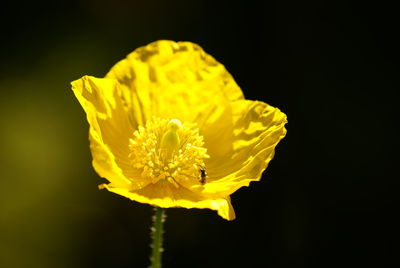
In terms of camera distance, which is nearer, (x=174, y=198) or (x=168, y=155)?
(x=174, y=198)

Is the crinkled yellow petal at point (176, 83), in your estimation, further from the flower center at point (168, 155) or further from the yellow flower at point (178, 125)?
the flower center at point (168, 155)

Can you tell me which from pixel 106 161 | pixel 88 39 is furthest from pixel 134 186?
pixel 88 39

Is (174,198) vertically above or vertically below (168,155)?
below

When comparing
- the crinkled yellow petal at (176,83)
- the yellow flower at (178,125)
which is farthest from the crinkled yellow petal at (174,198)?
the crinkled yellow petal at (176,83)

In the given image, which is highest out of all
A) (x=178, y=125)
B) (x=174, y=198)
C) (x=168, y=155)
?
(x=178, y=125)

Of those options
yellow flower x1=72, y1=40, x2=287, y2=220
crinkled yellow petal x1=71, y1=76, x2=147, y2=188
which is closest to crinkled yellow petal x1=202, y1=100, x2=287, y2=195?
yellow flower x1=72, y1=40, x2=287, y2=220

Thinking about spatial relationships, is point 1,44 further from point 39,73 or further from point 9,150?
point 9,150


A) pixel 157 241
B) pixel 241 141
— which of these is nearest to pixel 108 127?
pixel 241 141

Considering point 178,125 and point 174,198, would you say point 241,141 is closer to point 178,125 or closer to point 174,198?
point 178,125
